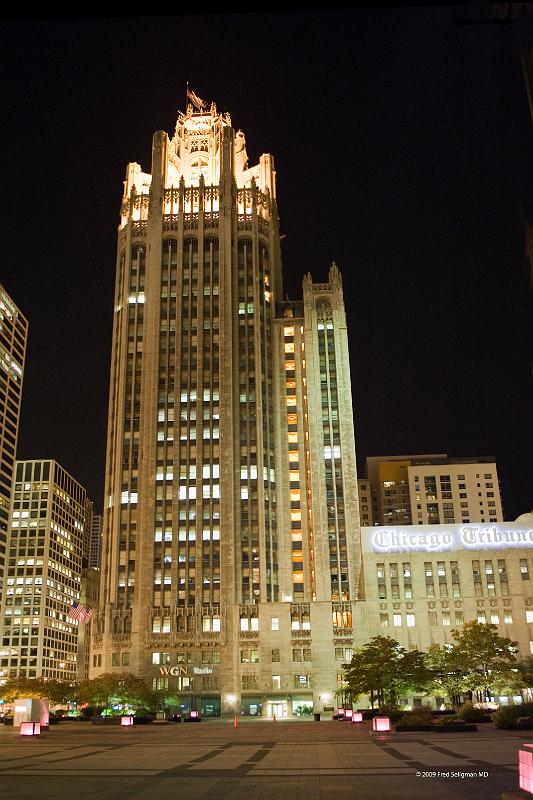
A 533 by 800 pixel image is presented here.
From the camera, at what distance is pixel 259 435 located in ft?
495

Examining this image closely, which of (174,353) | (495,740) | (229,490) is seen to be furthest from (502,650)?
(174,353)

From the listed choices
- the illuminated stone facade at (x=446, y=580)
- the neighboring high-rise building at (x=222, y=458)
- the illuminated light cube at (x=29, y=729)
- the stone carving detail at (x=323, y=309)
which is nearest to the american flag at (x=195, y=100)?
the neighboring high-rise building at (x=222, y=458)

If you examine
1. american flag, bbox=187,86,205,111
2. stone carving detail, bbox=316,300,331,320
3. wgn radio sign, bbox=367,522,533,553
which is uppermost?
american flag, bbox=187,86,205,111

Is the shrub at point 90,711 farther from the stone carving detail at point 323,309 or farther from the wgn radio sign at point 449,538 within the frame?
the stone carving detail at point 323,309

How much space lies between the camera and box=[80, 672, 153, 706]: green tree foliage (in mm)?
113062

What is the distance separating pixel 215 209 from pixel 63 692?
11168 centimetres

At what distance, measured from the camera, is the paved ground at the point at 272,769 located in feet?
84.1

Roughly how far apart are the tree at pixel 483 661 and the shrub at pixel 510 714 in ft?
105

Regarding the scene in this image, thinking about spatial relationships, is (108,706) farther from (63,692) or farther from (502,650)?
(502,650)

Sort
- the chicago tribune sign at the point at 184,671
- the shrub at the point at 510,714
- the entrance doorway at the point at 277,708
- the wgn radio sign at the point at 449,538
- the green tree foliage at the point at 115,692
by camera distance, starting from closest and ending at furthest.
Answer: the shrub at the point at 510,714
the green tree foliage at the point at 115,692
the wgn radio sign at the point at 449,538
the entrance doorway at the point at 277,708
the chicago tribune sign at the point at 184,671

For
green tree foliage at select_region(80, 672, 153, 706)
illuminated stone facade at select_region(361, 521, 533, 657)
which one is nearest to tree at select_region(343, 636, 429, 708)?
illuminated stone facade at select_region(361, 521, 533, 657)

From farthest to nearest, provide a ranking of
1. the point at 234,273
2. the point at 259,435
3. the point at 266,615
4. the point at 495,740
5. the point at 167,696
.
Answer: the point at 234,273
the point at 259,435
the point at 266,615
the point at 167,696
the point at 495,740

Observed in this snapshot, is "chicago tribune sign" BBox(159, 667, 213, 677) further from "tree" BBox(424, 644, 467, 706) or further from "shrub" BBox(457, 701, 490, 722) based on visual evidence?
"shrub" BBox(457, 701, 490, 722)

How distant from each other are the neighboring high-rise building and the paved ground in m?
81.4
